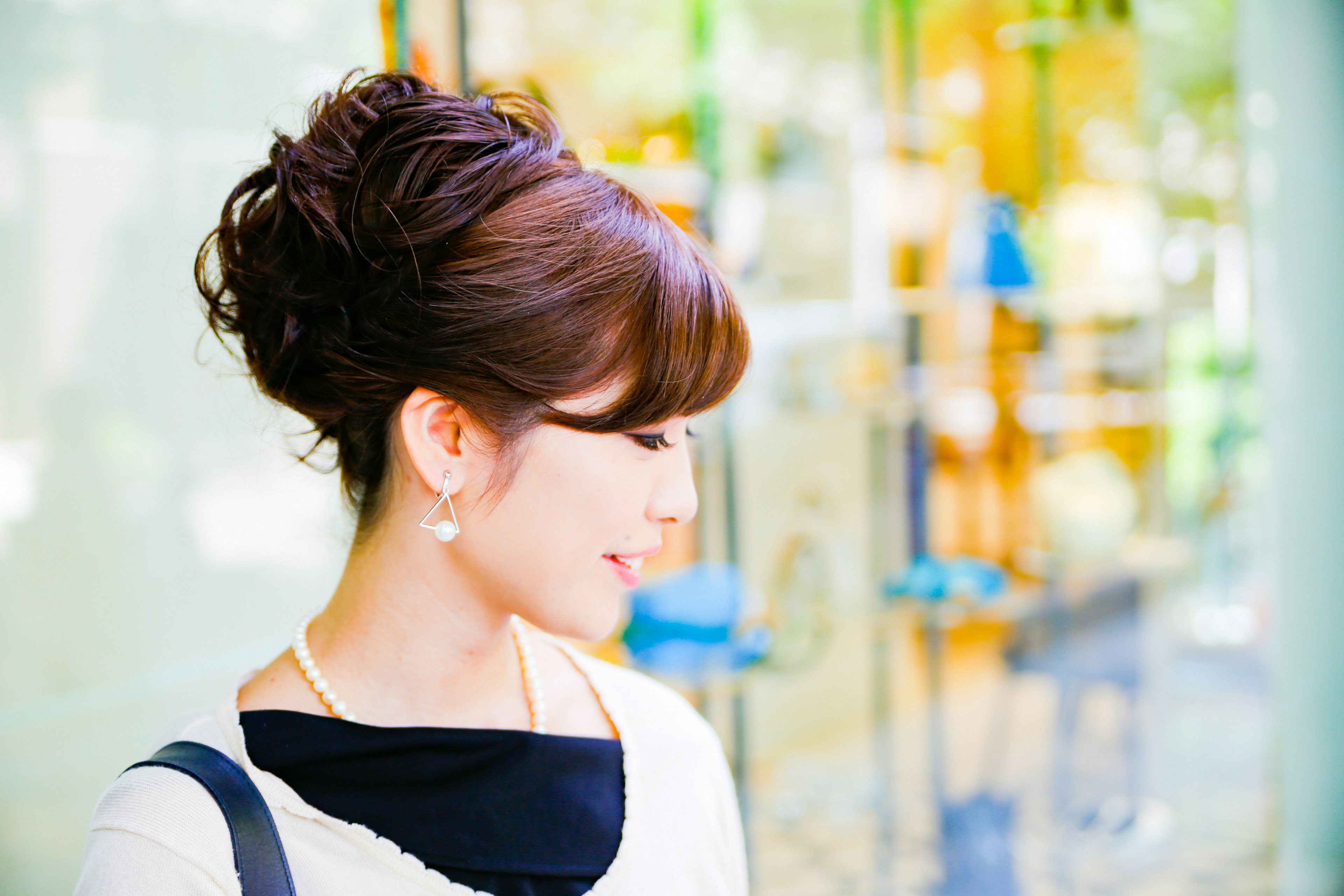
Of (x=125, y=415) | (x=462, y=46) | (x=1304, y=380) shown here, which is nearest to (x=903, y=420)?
(x=1304, y=380)

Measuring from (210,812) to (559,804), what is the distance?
312 millimetres

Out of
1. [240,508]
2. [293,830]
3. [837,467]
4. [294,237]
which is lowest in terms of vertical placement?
[837,467]

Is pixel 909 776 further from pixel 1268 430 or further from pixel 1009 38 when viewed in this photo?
pixel 1009 38

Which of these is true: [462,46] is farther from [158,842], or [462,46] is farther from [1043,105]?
[1043,105]

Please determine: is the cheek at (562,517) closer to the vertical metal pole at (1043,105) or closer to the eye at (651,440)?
the eye at (651,440)

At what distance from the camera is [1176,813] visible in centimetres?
323

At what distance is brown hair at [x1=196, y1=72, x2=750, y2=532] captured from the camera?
87 cm

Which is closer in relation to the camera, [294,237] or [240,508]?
[294,237]

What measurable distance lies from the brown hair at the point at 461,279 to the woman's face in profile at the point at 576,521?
25 mm

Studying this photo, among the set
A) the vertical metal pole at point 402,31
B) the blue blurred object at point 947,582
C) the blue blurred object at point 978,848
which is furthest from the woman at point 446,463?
the blue blurred object at point 978,848

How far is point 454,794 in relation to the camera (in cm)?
95

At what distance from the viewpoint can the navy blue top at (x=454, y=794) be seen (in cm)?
92

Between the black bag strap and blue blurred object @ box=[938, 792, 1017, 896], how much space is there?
248 cm

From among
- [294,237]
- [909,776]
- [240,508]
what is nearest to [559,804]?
[294,237]
